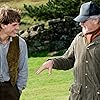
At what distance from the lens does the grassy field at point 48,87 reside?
35.9ft

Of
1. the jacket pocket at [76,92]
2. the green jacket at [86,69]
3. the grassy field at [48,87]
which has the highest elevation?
the green jacket at [86,69]

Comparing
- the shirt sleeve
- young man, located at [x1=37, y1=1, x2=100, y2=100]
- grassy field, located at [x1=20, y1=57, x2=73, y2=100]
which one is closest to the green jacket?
young man, located at [x1=37, y1=1, x2=100, y2=100]

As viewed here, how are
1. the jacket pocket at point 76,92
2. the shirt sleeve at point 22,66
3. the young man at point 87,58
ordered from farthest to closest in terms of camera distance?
the shirt sleeve at point 22,66 < the jacket pocket at point 76,92 < the young man at point 87,58

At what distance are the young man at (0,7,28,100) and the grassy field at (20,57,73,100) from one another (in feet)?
15.5

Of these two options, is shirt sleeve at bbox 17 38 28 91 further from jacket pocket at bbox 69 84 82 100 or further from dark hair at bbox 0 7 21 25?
jacket pocket at bbox 69 84 82 100

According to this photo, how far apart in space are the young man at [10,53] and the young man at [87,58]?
61 cm

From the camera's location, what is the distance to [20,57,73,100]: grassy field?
10.9m

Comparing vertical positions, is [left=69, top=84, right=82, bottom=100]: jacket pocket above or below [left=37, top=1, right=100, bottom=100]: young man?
below

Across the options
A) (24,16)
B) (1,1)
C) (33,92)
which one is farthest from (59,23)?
(1,1)

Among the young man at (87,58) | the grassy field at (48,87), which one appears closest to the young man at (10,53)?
the young man at (87,58)

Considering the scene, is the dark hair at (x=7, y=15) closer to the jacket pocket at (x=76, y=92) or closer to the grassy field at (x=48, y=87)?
the jacket pocket at (x=76, y=92)

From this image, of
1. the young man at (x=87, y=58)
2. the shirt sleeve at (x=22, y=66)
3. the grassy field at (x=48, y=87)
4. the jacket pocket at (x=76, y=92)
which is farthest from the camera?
the grassy field at (x=48, y=87)

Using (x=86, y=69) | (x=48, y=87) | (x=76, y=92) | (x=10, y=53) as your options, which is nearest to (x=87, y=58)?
(x=86, y=69)

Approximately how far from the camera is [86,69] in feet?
17.0
